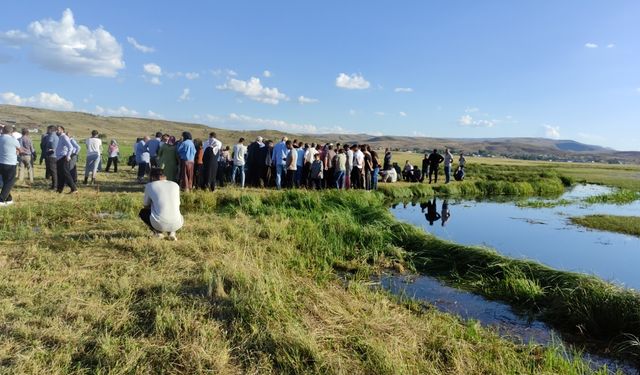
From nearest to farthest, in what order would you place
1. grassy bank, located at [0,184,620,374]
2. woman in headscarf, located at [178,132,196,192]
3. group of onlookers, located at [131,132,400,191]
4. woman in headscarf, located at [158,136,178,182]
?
grassy bank, located at [0,184,620,374], woman in headscarf, located at [178,132,196,192], woman in headscarf, located at [158,136,178,182], group of onlookers, located at [131,132,400,191]

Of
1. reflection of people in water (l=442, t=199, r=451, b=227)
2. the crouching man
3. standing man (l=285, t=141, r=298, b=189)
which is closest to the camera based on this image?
the crouching man

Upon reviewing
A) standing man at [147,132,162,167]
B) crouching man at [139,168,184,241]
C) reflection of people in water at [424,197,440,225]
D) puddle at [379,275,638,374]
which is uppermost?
standing man at [147,132,162,167]

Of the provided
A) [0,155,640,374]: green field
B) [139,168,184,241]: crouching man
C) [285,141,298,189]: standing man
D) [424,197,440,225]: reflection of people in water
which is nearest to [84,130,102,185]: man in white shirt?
[0,155,640,374]: green field

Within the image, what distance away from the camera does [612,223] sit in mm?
15359

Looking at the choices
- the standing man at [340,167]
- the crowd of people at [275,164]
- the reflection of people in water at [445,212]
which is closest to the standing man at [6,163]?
the crowd of people at [275,164]

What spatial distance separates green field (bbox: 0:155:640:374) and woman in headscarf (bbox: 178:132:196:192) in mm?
3258

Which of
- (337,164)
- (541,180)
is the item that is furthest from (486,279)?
(541,180)

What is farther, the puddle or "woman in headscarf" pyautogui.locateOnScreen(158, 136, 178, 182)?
"woman in headscarf" pyautogui.locateOnScreen(158, 136, 178, 182)

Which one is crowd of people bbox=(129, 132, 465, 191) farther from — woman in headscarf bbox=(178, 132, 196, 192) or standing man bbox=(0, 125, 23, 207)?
standing man bbox=(0, 125, 23, 207)

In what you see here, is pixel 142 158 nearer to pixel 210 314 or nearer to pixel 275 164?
pixel 275 164

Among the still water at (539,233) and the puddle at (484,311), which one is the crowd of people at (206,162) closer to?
the still water at (539,233)

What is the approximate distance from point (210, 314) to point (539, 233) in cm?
1202

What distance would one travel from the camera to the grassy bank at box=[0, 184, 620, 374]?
4188mm

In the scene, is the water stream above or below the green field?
below
